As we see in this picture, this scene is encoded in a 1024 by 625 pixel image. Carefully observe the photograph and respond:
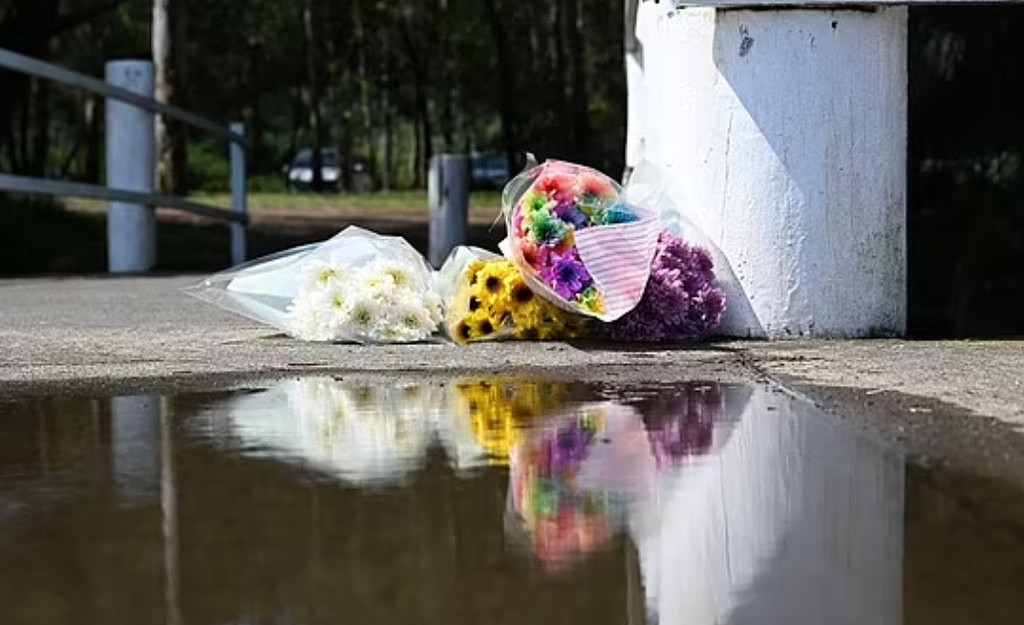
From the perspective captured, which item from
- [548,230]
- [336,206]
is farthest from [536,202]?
[336,206]

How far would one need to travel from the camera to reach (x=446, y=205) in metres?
14.5

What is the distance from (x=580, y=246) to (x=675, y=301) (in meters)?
0.56

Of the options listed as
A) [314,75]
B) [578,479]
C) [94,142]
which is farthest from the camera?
[314,75]

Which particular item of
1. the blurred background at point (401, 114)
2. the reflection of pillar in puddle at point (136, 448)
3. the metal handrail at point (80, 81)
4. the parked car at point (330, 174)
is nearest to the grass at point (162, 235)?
the blurred background at point (401, 114)

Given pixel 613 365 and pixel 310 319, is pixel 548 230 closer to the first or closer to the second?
pixel 613 365

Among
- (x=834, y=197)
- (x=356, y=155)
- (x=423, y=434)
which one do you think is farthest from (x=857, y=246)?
(x=356, y=155)

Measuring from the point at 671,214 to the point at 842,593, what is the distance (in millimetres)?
4762

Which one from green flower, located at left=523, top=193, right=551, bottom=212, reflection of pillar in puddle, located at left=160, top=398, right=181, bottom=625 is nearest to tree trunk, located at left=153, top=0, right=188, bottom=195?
green flower, located at left=523, top=193, right=551, bottom=212

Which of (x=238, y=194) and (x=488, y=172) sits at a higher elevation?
(x=488, y=172)

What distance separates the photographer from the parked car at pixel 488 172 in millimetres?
50781

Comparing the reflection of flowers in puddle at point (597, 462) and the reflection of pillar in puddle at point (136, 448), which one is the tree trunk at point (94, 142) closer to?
the reflection of pillar in puddle at point (136, 448)

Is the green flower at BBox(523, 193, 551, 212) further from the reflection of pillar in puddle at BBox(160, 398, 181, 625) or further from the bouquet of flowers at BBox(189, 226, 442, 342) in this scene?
the reflection of pillar in puddle at BBox(160, 398, 181, 625)

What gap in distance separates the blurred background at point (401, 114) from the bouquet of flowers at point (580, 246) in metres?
2.27

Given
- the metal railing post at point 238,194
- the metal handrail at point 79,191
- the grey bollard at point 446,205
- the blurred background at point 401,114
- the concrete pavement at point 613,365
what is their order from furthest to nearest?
the metal railing post at point 238,194, the grey bollard at point 446,205, the blurred background at point 401,114, the metal handrail at point 79,191, the concrete pavement at point 613,365
